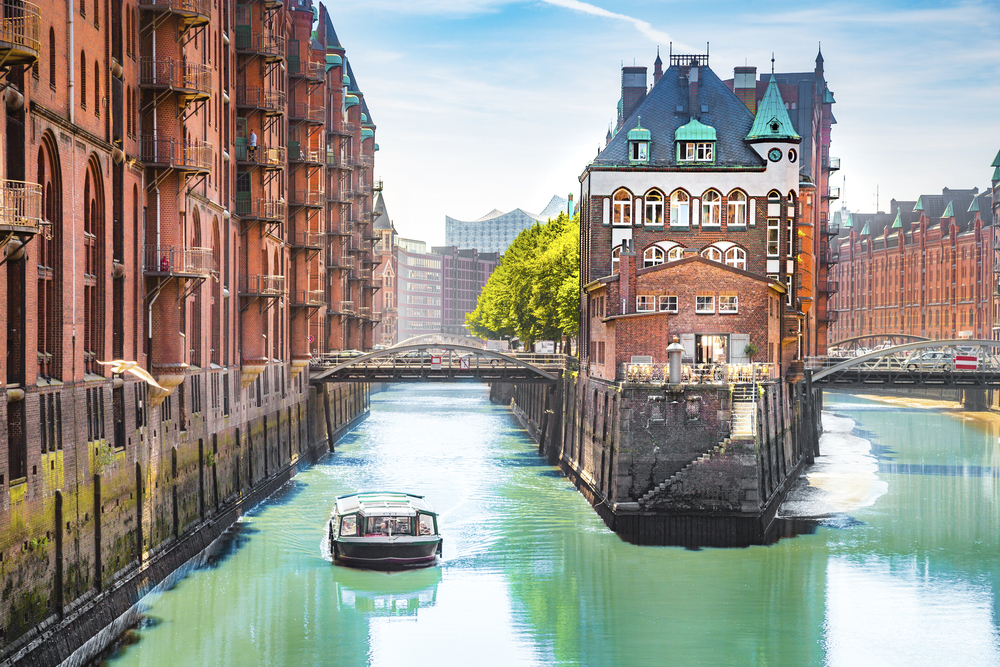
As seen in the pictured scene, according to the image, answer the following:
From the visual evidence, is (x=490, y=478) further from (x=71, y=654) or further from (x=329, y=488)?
(x=71, y=654)

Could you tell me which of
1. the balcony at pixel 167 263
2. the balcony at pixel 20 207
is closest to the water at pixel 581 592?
the balcony at pixel 167 263

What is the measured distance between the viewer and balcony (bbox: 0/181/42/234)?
1073 inches

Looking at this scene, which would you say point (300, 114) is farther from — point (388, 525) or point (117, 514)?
point (117, 514)

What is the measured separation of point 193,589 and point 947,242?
14210 centimetres

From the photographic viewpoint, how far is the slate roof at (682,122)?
6944 centimetres

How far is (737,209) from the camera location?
6931 cm

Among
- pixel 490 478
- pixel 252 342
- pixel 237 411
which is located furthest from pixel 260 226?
pixel 490 478

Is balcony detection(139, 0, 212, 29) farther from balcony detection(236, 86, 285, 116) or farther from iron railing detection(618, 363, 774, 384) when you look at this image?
iron railing detection(618, 363, 774, 384)

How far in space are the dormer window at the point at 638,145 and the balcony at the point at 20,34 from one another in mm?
42659

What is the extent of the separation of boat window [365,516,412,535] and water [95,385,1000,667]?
176 centimetres

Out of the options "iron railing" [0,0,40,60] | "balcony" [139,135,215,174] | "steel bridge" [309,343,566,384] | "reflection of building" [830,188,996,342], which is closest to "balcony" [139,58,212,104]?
"balcony" [139,135,215,174]

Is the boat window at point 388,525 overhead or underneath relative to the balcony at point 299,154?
underneath

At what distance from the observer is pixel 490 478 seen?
69.1 metres

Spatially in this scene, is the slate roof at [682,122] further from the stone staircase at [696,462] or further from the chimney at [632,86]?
the chimney at [632,86]
